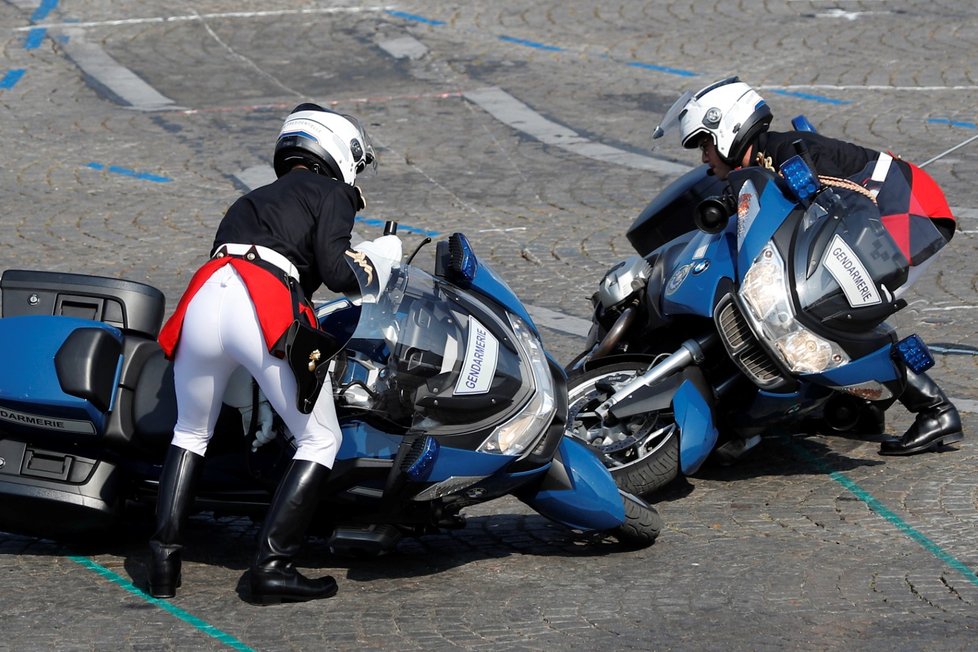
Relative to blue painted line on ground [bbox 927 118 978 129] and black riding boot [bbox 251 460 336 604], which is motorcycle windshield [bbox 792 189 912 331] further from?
blue painted line on ground [bbox 927 118 978 129]

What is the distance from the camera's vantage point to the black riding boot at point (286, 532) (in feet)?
16.5

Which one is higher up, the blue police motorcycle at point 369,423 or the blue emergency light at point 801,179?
the blue emergency light at point 801,179

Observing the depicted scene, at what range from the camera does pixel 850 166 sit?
666 cm

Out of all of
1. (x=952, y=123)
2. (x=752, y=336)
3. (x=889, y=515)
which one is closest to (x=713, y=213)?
(x=752, y=336)

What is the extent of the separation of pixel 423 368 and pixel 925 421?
258 centimetres

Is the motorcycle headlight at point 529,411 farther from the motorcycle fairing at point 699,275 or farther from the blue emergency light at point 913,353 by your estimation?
the blue emergency light at point 913,353

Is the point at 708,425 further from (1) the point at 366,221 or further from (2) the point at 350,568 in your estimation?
(1) the point at 366,221

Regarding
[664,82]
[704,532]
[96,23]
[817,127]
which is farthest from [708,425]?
[96,23]

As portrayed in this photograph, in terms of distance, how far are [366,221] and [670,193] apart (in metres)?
3.74

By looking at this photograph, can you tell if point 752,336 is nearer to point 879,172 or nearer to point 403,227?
point 879,172

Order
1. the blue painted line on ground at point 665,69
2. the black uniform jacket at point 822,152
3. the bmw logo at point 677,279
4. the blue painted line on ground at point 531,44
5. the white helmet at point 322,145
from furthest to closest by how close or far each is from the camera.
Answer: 1. the blue painted line on ground at point 531,44
2. the blue painted line on ground at point 665,69
3. the black uniform jacket at point 822,152
4. the bmw logo at point 677,279
5. the white helmet at point 322,145

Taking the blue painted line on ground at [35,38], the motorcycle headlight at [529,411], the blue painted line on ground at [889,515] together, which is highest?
the motorcycle headlight at [529,411]

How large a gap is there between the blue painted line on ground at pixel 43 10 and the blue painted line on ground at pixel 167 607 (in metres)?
11.6

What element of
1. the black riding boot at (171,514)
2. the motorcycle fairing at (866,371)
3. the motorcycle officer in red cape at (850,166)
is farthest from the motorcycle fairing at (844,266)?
the black riding boot at (171,514)
